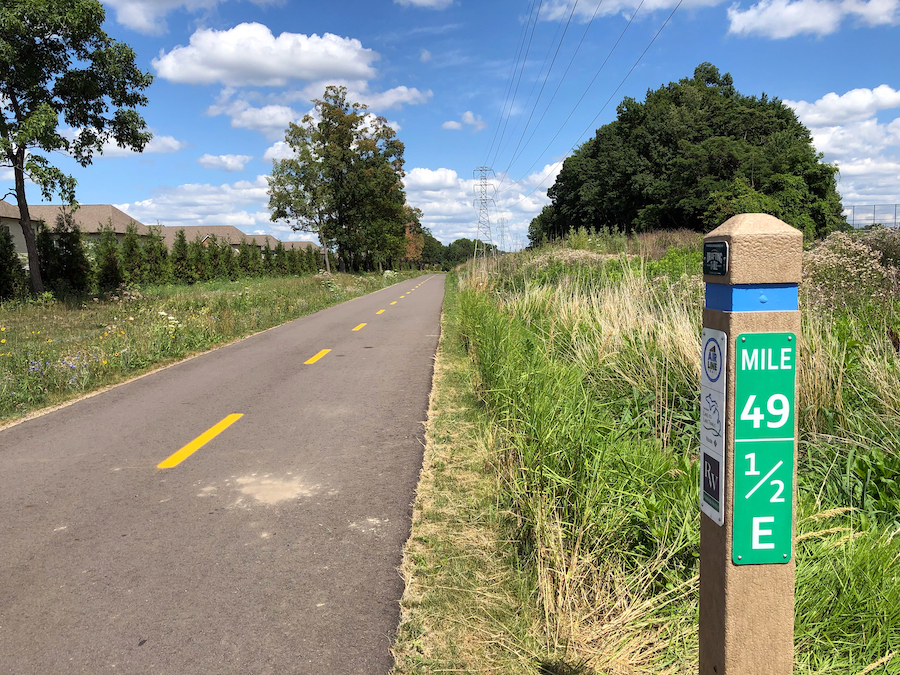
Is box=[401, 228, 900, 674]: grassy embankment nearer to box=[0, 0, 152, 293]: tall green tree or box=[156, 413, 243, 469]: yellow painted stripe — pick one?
box=[156, 413, 243, 469]: yellow painted stripe

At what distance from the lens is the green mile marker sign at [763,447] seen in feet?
5.20

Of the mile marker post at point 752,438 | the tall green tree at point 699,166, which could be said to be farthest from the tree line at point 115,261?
the mile marker post at point 752,438

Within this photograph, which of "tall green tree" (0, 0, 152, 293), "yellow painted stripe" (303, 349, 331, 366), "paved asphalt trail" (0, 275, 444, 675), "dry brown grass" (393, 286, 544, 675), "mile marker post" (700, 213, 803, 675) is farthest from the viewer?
"tall green tree" (0, 0, 152, 293)

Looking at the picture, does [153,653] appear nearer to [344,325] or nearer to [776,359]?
[776,359]

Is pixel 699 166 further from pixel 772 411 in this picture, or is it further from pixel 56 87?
pixel 772 411

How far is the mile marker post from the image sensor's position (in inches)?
62.1

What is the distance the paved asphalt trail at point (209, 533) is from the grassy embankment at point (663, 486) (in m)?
0.84

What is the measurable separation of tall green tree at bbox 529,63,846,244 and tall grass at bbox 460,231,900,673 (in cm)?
3043

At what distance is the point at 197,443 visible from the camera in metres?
6.09

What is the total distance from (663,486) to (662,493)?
0.33ft

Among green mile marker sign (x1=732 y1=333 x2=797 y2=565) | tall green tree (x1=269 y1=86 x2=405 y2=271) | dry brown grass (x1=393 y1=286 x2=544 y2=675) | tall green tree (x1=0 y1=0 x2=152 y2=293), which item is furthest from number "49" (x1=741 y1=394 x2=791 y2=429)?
tall green tree (x1=269 y1=86 x2=405 y2=271)

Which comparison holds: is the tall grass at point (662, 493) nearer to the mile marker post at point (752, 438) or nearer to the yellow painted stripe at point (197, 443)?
the mile marker post at point (752, 438)

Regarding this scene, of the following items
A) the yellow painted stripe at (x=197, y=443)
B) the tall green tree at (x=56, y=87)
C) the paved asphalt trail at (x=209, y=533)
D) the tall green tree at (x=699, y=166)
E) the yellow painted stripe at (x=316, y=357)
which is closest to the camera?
the paved asphalt trail at (x=209, y=533)

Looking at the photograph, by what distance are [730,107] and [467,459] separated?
65949 millimetres
